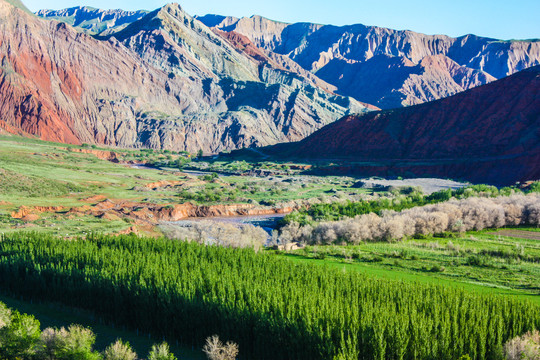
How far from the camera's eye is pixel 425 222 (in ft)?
130

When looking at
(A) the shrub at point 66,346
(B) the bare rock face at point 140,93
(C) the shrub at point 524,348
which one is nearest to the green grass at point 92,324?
(A) the shrub at point 66,346

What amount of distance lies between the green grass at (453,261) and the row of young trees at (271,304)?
17.0 ft

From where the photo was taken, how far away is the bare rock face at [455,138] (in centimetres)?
8794

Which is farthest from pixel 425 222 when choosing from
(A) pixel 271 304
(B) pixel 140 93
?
(B) pixel 140 93

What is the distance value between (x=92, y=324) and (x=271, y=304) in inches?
359

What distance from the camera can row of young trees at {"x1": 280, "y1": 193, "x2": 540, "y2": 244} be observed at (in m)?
38.5

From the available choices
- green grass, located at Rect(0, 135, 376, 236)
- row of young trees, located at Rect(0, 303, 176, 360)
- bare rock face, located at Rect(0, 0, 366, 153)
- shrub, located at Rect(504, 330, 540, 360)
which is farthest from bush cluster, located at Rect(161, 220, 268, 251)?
bare rock face, located at Rect(0, 0, 366, 153)

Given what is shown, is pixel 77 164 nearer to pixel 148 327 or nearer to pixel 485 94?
pixel 148 327

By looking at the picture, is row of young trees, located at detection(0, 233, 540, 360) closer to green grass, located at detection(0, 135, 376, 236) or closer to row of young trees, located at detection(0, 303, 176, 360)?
row of young trees, located at detection(0, 303, 176, 360)

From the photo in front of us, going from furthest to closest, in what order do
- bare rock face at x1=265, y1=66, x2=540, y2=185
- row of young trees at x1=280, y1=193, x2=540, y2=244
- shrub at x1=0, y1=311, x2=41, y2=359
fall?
1. bare rock face at x1=265, y1=66, x2=540, y2=185
2. row of young trees at x1=280, y1=193, x2=540, y2=244
3. shrub at x1=0, y1=311, x2=41, y2=359

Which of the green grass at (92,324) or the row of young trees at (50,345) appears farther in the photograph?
the green grass at (92,324)

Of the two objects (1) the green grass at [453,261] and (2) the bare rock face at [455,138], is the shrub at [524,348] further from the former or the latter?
(2) the bare rock face at [455,138]

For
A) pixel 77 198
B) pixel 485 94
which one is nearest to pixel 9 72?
pixel 77 198

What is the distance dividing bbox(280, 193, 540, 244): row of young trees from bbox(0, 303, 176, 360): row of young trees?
25030mm
